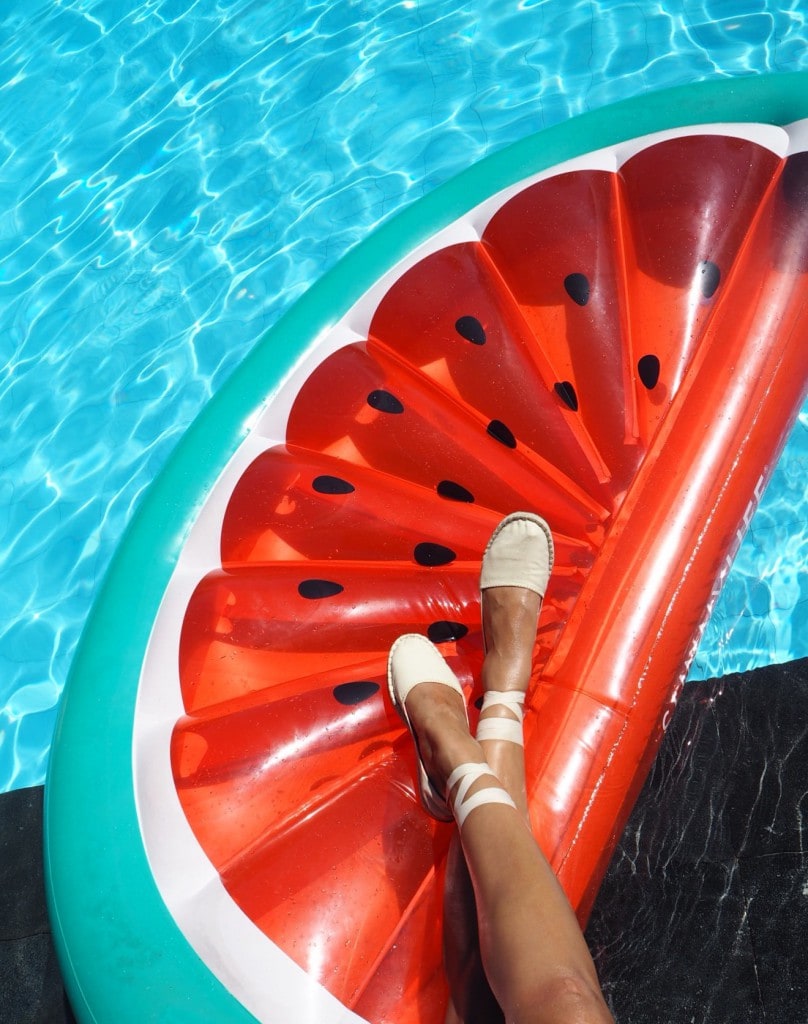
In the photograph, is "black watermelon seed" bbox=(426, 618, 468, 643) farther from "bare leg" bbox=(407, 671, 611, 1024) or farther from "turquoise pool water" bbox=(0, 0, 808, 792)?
"turquoise pool water" bbox=(0, 0, 808, 792)

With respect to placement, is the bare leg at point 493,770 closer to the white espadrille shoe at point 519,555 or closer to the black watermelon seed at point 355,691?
the white espadrille shoe at point 519,555

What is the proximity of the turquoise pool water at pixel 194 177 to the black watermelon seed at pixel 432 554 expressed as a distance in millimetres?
1165

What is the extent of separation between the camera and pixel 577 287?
2.42m

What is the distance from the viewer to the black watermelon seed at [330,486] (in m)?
2.31

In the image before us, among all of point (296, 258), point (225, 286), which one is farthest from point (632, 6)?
point (225, 286)

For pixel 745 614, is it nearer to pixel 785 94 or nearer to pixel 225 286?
pixel 785 94

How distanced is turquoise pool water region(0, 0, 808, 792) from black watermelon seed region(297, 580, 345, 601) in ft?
3.94

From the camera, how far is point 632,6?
3.95m

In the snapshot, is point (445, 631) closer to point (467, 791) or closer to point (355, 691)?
point (355, 691)

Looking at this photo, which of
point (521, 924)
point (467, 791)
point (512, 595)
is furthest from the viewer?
point (512, 595)

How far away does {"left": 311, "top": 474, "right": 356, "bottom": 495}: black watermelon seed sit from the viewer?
231 cm

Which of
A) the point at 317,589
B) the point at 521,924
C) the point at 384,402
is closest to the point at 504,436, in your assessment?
the point at 384,402

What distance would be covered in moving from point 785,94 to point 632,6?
1.81m

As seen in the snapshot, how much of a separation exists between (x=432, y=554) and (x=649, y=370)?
69 centimetres
